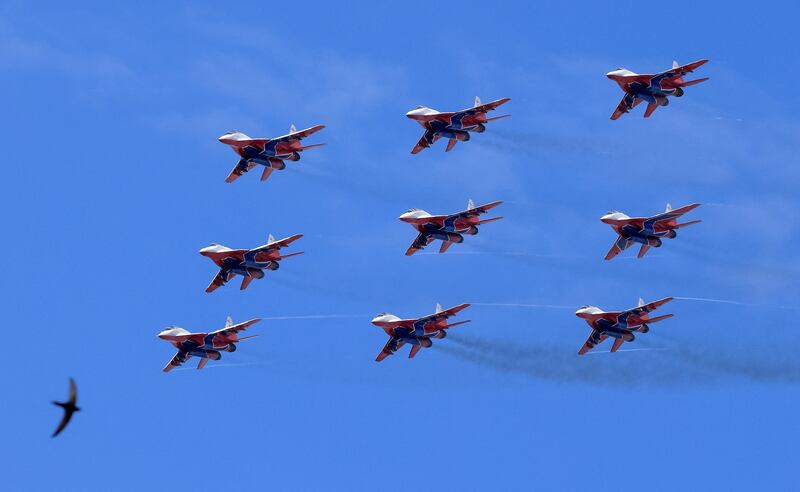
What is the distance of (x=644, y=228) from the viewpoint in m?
121

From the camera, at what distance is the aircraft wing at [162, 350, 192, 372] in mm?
124125

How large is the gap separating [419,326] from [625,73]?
2198cm

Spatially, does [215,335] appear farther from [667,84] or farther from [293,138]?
[667,84]

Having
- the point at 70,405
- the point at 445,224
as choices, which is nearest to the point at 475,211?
the point at 445,224

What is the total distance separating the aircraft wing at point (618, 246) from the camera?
122 metres

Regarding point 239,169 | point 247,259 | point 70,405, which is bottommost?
point 70,405

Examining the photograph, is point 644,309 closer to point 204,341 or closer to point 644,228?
point 644,228

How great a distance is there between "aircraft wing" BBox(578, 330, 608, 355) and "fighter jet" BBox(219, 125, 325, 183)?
887 inches

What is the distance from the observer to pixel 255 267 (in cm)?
12262

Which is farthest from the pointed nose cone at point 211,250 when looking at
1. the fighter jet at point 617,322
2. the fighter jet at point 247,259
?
the fighter jet at point 617,322

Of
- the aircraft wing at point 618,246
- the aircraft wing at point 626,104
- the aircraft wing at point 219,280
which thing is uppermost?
the aircraft wing at point 626,104

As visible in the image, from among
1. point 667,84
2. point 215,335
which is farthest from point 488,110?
point 215,335

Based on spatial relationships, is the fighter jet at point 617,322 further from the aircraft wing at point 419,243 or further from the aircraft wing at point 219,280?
the aircraft wing at point 219,280

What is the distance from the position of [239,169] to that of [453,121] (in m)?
15.4
